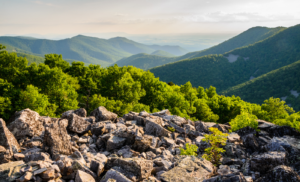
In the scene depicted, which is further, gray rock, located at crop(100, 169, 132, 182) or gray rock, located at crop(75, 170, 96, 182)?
gray rock, located at crop(100, 169, 132, 182)

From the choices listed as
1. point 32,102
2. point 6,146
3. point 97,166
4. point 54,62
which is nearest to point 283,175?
point 97,166

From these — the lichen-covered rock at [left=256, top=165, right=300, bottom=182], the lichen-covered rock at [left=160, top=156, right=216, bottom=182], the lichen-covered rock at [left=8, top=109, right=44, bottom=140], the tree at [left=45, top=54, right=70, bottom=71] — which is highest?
the tree at [left=45, top=54, right=70, bottom=71]

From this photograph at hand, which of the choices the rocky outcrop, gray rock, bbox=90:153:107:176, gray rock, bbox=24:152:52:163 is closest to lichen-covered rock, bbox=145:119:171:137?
the rocky outcrop

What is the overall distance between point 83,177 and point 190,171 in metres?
7.24

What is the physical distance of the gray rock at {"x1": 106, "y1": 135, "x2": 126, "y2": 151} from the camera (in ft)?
50.1

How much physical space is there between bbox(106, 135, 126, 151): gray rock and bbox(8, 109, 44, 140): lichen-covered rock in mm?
7868

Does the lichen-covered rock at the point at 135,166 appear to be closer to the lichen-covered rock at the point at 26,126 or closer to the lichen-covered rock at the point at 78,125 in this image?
the lichen-covered rock at the point at 78,125

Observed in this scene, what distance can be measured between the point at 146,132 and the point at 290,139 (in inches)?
599

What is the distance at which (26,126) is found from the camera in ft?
54.3

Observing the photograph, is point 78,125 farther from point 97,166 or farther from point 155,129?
point 155,129

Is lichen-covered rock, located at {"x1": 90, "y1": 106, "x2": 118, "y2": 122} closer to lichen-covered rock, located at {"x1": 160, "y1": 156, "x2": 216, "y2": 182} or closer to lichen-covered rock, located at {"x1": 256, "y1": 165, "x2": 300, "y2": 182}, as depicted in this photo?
lichen-covered rock, located at {"x1": 160, "y1": 156, "x2": 216, "y2": 182}

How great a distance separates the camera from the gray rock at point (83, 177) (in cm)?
1002

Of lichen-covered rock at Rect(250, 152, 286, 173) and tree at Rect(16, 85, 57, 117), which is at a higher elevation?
tree at Rect(16, 85, 57, 117)

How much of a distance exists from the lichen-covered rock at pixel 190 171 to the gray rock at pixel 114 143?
565cm
